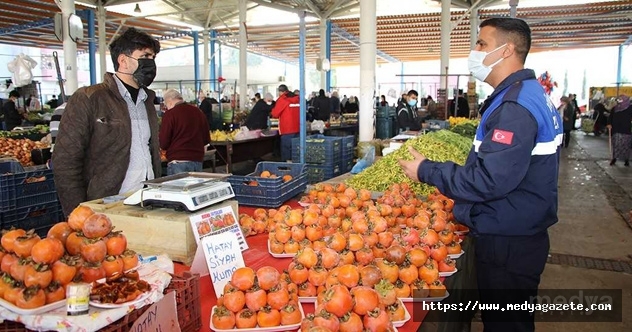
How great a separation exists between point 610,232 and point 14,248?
7.16 m

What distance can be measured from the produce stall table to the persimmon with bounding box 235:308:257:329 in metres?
7.08

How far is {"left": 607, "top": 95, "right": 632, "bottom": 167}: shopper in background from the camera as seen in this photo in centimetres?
1148

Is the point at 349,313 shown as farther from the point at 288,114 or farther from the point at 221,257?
the point at 288,114

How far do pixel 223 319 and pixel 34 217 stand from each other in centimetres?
368

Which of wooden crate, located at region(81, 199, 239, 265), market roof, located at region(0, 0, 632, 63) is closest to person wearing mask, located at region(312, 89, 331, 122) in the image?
market roof, located at region(0, 0, 632, 63)

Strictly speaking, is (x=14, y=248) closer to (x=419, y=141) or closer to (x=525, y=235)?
(x=525, y=235)

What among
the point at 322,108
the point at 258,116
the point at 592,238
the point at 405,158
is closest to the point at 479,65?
the point at 405,158

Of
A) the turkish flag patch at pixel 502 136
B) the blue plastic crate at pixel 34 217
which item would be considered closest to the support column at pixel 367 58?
the blue plastic crate at pixel 34 217

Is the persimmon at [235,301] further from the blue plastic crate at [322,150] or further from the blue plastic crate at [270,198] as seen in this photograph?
the blue plastic crate at [322,150]

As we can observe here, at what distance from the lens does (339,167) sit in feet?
23.4

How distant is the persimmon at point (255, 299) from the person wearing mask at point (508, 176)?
1062mm

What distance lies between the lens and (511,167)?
77.9 inches

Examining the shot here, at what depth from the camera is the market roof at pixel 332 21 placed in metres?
16.8

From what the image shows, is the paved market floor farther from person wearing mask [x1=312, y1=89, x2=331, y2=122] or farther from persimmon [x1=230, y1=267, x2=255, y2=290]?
person wearing mask [x1=312, y1=89, x2=331, y2=122]
